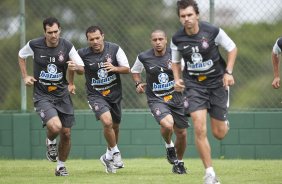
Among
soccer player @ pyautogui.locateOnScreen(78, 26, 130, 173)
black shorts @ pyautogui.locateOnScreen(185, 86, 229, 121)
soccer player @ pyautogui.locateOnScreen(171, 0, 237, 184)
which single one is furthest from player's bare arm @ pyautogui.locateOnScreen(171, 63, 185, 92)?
soccer player @ pyautogui.locateOnScreen(78, 26, 130, 173)

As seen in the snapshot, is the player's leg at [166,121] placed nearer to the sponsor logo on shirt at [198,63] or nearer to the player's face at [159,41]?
the player's face at [159,41]

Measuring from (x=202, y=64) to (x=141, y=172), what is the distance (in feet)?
9.08

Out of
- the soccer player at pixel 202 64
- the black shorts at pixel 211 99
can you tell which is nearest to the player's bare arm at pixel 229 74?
the soccer player at pixel 202 64

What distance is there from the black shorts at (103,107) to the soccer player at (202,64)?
7.83 ft

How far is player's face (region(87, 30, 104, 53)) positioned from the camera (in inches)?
503

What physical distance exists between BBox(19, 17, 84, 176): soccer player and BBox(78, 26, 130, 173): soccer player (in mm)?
510

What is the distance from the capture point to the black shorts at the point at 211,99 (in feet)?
33.8

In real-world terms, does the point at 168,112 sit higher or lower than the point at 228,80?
lower

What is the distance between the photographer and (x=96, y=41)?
12820mm

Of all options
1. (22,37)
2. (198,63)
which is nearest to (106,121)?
(198,63)

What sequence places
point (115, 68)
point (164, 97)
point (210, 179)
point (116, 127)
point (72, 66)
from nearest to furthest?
1. point (210, 179)
2. point (72, 66)
3. point (115, 68)
4. point (164, 97)
5. point (116, 127)

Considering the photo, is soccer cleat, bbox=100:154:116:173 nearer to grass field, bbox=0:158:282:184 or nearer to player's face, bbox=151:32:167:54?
grass field, bbox=0:158:282:184

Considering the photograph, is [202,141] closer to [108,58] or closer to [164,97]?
[164,97]

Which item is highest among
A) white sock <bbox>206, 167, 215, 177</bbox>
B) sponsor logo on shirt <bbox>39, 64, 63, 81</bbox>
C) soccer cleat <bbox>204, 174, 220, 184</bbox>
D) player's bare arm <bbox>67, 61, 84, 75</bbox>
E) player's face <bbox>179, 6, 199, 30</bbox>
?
player's face <bbox>179, 6, 199, 30</bbox>
